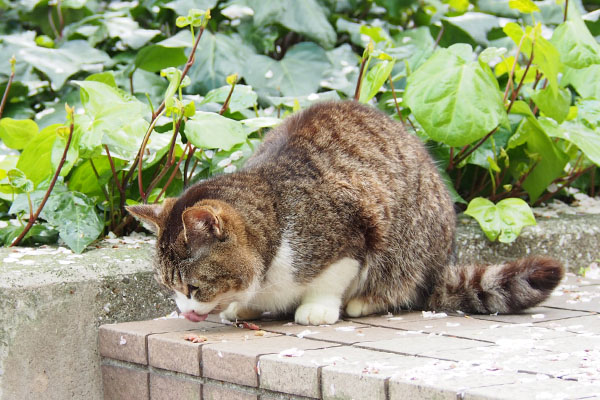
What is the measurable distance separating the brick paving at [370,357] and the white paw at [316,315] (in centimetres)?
3

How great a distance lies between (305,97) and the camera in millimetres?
3389

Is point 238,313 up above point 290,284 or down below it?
below

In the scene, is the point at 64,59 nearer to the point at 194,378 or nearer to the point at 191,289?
the point at 191,289

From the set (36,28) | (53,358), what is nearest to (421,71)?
(53,358)

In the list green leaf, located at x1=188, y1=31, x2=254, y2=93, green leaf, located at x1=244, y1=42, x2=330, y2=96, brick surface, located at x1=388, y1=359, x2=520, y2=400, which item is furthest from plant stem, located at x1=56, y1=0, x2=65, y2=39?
brick surface, located at x1=388, y1=359, x2=520, y2=400

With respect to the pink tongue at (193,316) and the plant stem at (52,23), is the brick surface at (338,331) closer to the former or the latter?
the pink tongue at (193,316)

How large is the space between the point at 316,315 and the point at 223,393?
0.47 metres

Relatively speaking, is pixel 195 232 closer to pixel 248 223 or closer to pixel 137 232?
pixel 248 223

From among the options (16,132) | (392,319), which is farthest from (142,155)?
(392,319)

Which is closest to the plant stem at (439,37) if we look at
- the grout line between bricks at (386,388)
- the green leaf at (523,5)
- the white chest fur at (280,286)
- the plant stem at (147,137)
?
the green leaf at (523,5)

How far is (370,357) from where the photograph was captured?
177cm

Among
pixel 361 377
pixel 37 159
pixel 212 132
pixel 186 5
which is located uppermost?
pixel 186 5

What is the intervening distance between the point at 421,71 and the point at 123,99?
1.08m

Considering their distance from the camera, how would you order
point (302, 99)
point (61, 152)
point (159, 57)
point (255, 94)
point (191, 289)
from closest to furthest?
point (191, 289) < point (61, 152) < point (255, 94) < point (159, 57) < point (302, 99)
